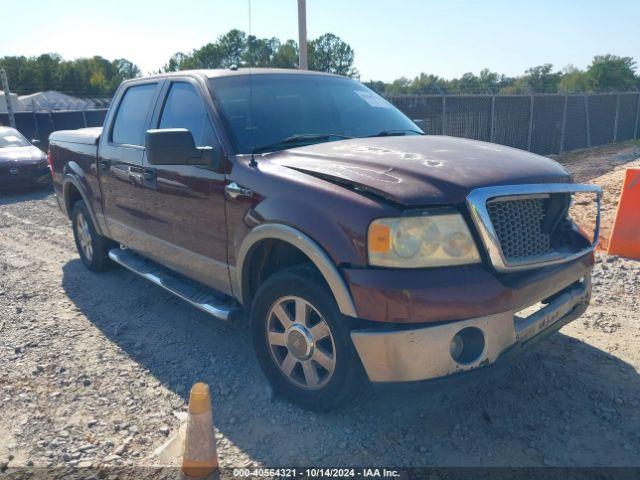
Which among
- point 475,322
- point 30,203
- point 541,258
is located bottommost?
point 30,203

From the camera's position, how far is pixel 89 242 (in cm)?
603

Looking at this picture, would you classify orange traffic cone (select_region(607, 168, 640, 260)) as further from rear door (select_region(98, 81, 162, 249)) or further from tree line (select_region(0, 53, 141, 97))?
tree line (select_region(0, 53, 141, 97))

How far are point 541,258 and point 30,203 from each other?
10643 millimetres

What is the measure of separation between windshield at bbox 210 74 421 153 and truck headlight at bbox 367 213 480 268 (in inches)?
49.2

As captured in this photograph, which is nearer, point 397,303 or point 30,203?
point 397,303

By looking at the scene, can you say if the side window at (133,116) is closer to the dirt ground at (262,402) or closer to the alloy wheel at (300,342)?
the dirt ground at (262,402)

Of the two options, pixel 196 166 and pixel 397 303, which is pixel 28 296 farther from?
pixel 397 303

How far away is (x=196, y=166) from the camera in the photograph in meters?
3.77

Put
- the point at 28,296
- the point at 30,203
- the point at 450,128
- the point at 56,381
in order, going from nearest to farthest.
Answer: the point at 56,381, the point at 28,296, the point at 30,203, the point at 450,128

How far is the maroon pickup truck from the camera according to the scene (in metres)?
2.70

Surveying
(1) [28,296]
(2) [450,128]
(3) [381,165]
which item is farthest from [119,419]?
(2) [450,128]

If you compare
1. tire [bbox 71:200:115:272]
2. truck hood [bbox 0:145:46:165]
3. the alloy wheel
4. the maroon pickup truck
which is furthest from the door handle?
truck hood [bbox 0:145:46:165]

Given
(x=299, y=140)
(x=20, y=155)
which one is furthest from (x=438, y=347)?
(x=20, y=155)

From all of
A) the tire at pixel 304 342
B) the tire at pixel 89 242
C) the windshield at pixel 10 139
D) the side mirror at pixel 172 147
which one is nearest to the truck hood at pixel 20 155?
the windshield at pixel 10 139
